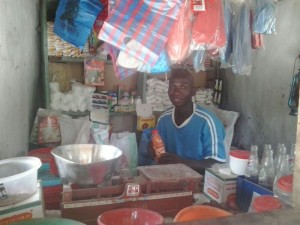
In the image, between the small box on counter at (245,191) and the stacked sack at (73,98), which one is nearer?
the small box on counter at (245,191)

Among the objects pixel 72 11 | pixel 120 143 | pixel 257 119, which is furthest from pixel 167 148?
pixel 72 11

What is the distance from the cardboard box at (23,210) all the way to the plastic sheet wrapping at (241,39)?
1920mm

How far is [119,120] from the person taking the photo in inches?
129

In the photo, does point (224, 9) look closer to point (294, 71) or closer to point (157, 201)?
point (294, 71)

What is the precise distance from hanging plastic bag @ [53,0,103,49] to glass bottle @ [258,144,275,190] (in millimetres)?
1633

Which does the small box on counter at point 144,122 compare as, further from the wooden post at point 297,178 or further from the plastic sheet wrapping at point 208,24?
the wooden post at point 297,178

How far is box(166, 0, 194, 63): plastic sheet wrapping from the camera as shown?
204 centimetres

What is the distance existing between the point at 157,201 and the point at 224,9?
64.6 inches

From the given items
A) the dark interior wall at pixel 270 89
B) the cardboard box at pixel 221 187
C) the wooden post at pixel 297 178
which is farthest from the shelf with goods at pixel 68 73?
the wooden post at pixel 297 178

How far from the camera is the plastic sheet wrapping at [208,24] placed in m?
2.07

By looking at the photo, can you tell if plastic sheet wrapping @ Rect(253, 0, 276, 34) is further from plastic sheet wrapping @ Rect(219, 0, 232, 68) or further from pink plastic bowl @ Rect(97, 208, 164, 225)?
pink plastic bowl @ Rect(97, 208, 164, 225)

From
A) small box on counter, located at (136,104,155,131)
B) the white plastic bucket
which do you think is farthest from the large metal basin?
small box on counter, located at (136,104,155,131)

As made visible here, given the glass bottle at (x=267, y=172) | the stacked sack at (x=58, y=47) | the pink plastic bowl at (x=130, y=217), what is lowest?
the pink plastic bowl at (x=130, y=217)

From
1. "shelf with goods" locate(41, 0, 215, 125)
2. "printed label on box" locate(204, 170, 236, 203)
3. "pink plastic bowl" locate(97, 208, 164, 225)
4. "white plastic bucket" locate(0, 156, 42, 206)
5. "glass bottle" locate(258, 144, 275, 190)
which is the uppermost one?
"shelf with goods" locate(41, 0, 215, 125)
